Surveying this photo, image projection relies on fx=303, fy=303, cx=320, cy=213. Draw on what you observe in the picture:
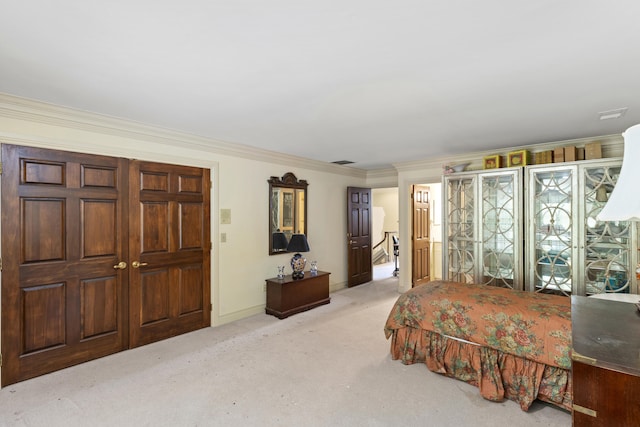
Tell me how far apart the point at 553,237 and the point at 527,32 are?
115 inches

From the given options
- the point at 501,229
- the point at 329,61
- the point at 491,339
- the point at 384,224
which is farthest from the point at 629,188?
the point at 384,224

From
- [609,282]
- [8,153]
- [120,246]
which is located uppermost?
[8,153]

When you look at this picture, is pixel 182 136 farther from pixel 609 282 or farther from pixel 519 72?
pixel 609 282

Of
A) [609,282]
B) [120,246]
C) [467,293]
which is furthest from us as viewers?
[609,282]

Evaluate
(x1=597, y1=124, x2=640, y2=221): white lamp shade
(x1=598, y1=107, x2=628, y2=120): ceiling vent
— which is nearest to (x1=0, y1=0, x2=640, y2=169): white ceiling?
(x1=598, y1=107, x2=628, y2=120): ceiling vent

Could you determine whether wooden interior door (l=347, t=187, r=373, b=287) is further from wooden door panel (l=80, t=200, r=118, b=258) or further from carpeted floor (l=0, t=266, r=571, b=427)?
wooden door panel (l=80, t=200, r=118, b=258)

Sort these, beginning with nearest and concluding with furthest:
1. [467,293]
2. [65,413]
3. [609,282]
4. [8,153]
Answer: [65,413] < [8,153] < [467,293] < [609,282]

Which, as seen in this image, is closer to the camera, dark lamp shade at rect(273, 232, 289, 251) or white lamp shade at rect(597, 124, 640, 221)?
white lamp shade at rect(597, 124, 640, 221)

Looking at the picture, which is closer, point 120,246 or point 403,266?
point 120,246

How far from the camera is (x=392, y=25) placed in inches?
57.5

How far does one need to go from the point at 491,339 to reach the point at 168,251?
10.7 ft

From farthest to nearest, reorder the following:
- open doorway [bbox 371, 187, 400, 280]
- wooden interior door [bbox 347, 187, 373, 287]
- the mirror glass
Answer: open doorway [bbox 371, 187, 400, 280]
wooden interior door [bbox 347, 187, 373, 287]
the mirror glass

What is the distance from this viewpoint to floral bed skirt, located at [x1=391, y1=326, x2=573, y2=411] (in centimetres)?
213

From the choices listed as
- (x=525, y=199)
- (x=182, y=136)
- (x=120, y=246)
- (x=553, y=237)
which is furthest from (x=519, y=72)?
(x=120, y=246)
